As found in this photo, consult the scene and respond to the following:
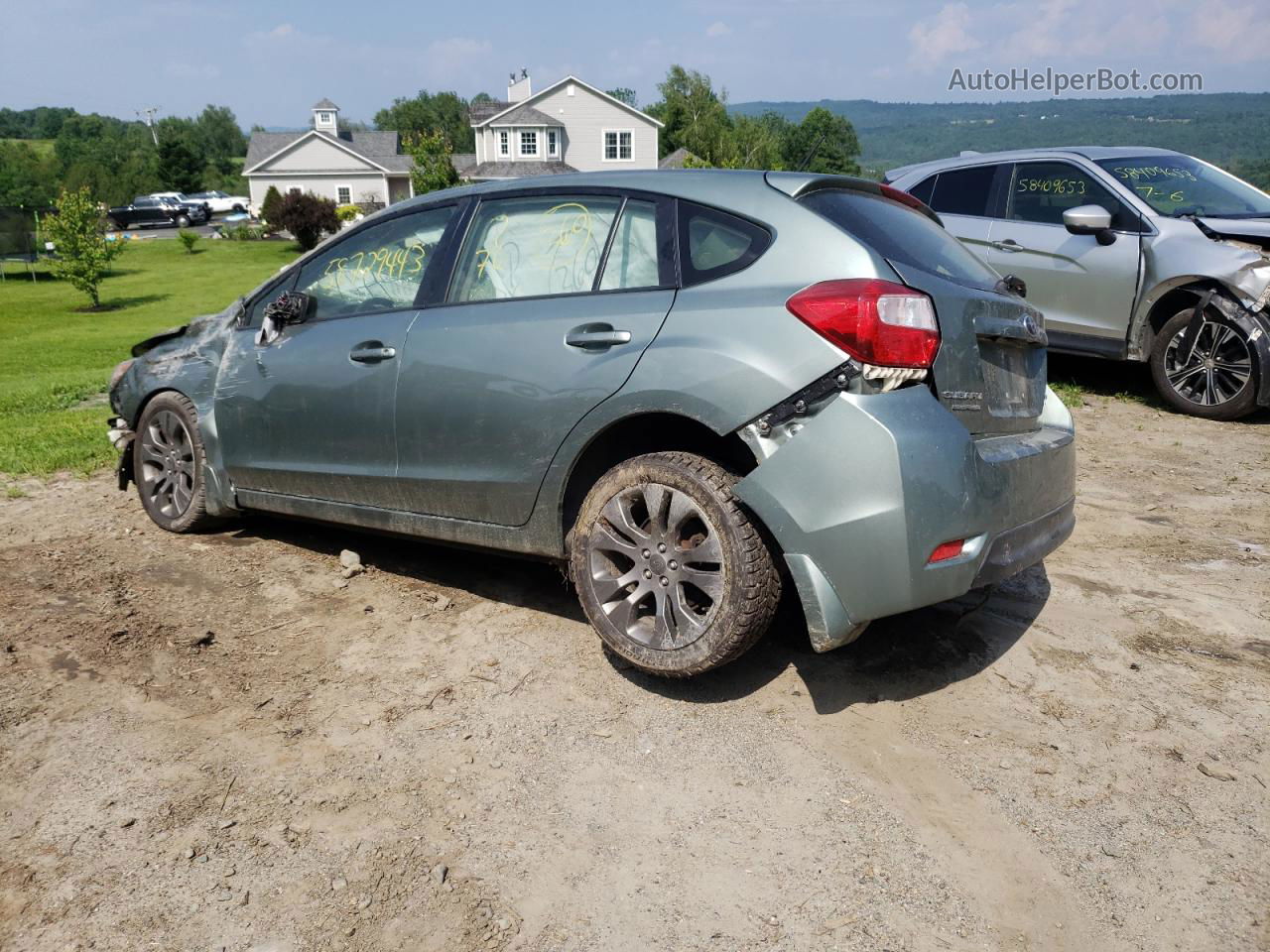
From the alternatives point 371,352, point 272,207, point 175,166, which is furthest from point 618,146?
point 371,352

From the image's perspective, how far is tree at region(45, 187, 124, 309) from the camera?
3206 centimetres

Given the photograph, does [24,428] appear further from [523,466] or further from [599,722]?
[599,722]

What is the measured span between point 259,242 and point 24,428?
5033 centimetres

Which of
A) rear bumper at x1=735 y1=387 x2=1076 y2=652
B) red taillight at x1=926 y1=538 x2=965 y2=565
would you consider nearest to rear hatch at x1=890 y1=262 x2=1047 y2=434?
rear bumper at x1=735 y1=387 x2=1076 y2=652

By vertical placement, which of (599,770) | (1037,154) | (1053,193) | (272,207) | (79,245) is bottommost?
(599,770)

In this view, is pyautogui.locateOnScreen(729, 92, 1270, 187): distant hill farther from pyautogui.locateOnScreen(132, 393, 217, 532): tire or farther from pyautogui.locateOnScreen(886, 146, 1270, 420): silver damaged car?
pyautogui.locateOnScreen(132, 393, 217, 532): tire

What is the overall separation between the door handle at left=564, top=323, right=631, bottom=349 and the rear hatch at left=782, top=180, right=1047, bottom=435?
0.75m

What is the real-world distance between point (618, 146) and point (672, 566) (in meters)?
64.2

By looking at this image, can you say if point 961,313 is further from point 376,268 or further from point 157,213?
point 157,213

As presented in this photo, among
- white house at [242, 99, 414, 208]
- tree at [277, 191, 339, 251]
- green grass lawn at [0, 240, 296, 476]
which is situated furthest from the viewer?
white house at [242, 99, 414, 208]

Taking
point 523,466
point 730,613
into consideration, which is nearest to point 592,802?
point 730,613

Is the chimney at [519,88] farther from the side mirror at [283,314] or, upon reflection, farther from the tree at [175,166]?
the side mirror at [283,314]

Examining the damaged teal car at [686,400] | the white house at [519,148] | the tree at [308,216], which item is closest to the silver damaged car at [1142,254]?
the damaged teal car at [686,400]

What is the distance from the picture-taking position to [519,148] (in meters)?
63.0
